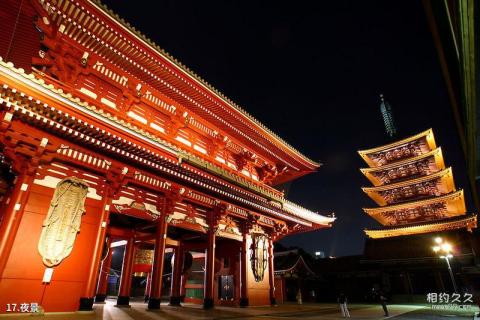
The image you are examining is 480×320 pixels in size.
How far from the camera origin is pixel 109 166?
900 cm

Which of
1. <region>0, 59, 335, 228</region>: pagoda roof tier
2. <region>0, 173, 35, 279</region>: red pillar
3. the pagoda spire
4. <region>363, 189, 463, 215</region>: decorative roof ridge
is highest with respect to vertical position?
the pagoda spire

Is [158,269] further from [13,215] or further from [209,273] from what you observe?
[13,215]

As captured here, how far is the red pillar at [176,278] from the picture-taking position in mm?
13242

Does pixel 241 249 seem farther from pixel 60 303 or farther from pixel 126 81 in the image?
pixel 126 81

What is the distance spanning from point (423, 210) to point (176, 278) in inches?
1030

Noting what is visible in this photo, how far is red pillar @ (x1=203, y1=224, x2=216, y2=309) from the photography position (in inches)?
466

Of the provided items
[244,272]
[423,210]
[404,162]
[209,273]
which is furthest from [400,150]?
[209,273]

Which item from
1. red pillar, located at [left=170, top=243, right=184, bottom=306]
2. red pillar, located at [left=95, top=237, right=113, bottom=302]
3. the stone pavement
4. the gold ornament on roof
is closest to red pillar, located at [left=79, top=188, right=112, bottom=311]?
the stone pavement

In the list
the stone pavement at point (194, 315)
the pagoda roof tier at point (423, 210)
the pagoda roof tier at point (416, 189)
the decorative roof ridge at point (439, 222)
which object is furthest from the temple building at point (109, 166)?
the pagoda roof tier at point (416, 189)

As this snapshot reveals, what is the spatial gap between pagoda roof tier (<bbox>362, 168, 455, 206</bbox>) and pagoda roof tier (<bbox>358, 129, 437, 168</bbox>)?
9.84 ft

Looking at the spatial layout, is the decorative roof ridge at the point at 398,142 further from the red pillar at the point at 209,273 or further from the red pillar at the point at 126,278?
A: the red pillar at the point at 126,278

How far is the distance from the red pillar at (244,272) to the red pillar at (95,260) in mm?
7420

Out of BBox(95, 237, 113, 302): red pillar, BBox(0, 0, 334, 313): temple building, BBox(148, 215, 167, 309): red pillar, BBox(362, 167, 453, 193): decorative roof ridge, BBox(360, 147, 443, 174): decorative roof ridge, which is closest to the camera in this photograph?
BBox(0, 0, 334, 313): temple building

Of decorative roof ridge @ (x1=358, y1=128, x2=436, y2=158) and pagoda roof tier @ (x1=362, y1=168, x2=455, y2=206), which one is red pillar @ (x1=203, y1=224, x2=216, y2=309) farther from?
decorative roof ridge @ (x1=358, y1=128, x2=436, y2=158)
